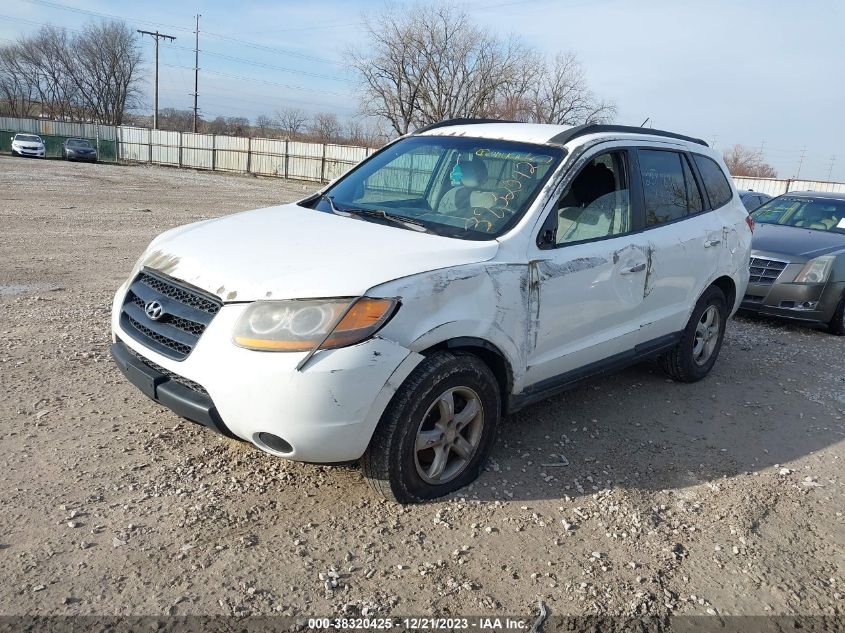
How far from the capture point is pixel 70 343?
523 cm

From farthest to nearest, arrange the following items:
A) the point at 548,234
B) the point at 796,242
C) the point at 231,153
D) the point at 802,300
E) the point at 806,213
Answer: the point at 231,153
the point at 806,213
the point at 796,242
the point at 802,300
the point at 548,234

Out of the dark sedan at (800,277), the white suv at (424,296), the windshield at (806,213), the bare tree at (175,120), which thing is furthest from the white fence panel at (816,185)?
the bare tree at (175,120)

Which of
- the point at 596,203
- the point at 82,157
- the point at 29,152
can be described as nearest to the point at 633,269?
the point at 596,203

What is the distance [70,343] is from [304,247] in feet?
9.52

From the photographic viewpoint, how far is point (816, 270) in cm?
736

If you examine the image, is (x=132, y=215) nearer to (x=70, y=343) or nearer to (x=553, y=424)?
(x=70, y=343)

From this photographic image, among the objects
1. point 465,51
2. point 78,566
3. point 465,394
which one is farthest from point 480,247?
point 465,51

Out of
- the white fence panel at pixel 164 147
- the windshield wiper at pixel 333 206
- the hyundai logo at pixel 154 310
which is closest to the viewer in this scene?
the hyundai logo at pixel 154 310

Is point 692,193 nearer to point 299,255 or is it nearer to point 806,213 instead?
point 299,255

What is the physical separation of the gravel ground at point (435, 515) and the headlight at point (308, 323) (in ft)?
2.93

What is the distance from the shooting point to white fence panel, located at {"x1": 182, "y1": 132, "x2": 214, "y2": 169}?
39.8 m

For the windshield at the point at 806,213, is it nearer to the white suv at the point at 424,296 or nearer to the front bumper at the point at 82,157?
the white suv at the point at 424,296

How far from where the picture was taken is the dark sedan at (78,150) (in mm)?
37188

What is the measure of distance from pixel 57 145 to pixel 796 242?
138 feet
